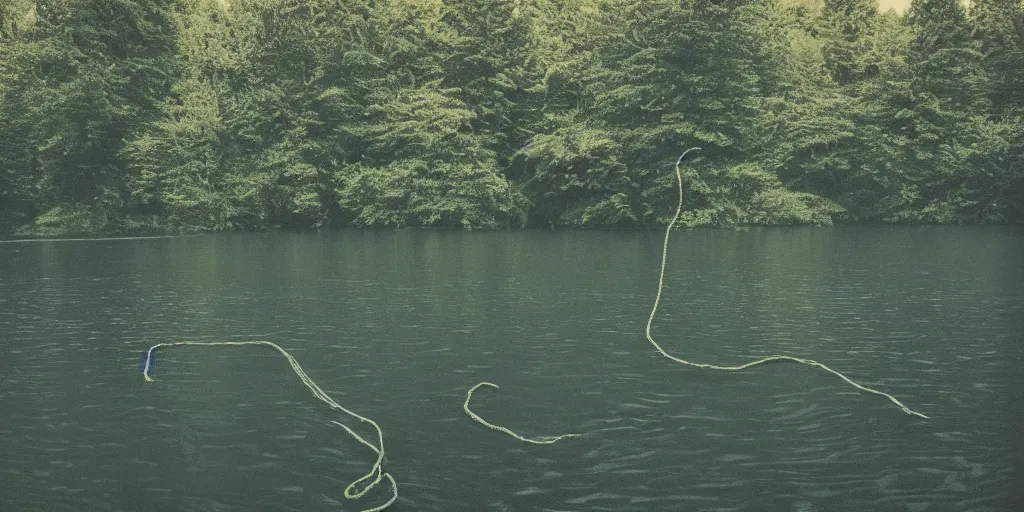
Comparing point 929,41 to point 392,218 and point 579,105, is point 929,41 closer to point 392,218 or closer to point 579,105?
point 579,105

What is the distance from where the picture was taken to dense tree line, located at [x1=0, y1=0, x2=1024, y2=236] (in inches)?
2222

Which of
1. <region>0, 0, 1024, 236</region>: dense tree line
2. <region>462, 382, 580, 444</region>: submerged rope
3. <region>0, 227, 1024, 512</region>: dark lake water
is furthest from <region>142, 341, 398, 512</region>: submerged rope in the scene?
<region>0, 0, 1024, 236</region>: dense tree line

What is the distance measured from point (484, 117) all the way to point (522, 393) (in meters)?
49.3

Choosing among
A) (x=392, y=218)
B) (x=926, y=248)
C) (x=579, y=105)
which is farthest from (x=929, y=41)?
(x=392, y=218)

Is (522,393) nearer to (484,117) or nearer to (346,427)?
(346,427)

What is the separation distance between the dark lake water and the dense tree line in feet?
98.6

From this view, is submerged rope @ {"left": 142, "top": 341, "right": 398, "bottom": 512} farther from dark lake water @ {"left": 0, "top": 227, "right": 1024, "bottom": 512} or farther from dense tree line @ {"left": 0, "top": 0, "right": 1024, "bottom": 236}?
dense tree line @ {"left": 0, "top": 0, "right": 1024, "bottom": 236}

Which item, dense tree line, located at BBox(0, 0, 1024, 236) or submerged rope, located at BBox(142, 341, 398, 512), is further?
dense tree line, located at BBox(0, 0, 1024, 236)

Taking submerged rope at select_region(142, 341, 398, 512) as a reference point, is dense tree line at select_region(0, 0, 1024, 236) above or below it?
above

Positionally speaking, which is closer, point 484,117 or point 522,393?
point 522,393

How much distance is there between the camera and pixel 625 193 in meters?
56.8

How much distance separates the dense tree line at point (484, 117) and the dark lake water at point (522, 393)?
3007cm

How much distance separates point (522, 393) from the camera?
41.3 ft

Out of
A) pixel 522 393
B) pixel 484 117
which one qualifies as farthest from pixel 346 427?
pixel 484 117
